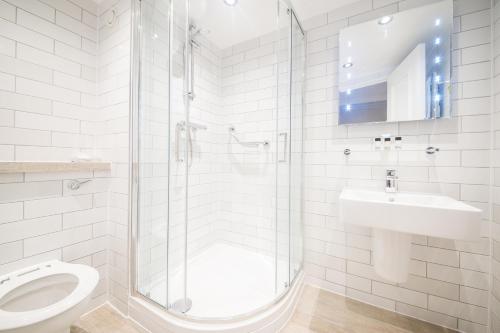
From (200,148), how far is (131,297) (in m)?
1.27

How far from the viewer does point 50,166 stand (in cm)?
124

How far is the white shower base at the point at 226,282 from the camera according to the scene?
51.1 inches

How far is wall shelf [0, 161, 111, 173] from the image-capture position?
1086mm

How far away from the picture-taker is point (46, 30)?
4.33 feet

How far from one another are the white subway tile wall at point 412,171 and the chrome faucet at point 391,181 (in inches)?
2.9

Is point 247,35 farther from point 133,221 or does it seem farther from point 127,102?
point 133,221

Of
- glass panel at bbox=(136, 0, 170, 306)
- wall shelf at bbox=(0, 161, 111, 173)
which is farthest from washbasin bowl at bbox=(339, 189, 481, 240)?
wall shelf at bbox=(0, 161, 111, 173)

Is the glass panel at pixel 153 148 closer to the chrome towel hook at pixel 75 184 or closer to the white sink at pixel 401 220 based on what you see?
the chrome towel hook at pixel 75 184

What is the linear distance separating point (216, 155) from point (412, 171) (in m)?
1.69

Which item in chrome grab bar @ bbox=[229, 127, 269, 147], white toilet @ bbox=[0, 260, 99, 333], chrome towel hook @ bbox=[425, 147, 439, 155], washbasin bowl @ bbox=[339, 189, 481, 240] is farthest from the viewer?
chrome grab bar @ bbox=[229, 127, 269, 147]

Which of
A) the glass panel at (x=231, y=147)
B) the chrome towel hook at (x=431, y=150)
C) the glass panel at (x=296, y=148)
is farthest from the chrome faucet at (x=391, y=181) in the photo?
the glass panel at (x=231, y=147)

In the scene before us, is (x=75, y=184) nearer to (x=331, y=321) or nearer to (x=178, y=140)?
(x=178, y=140)

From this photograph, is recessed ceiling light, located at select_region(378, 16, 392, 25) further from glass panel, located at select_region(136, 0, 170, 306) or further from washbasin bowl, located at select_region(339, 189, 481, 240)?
glass panel, located at select_region(136, 0, 170, 306)

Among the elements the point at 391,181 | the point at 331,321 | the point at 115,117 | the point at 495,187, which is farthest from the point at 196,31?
the point at 331,321
